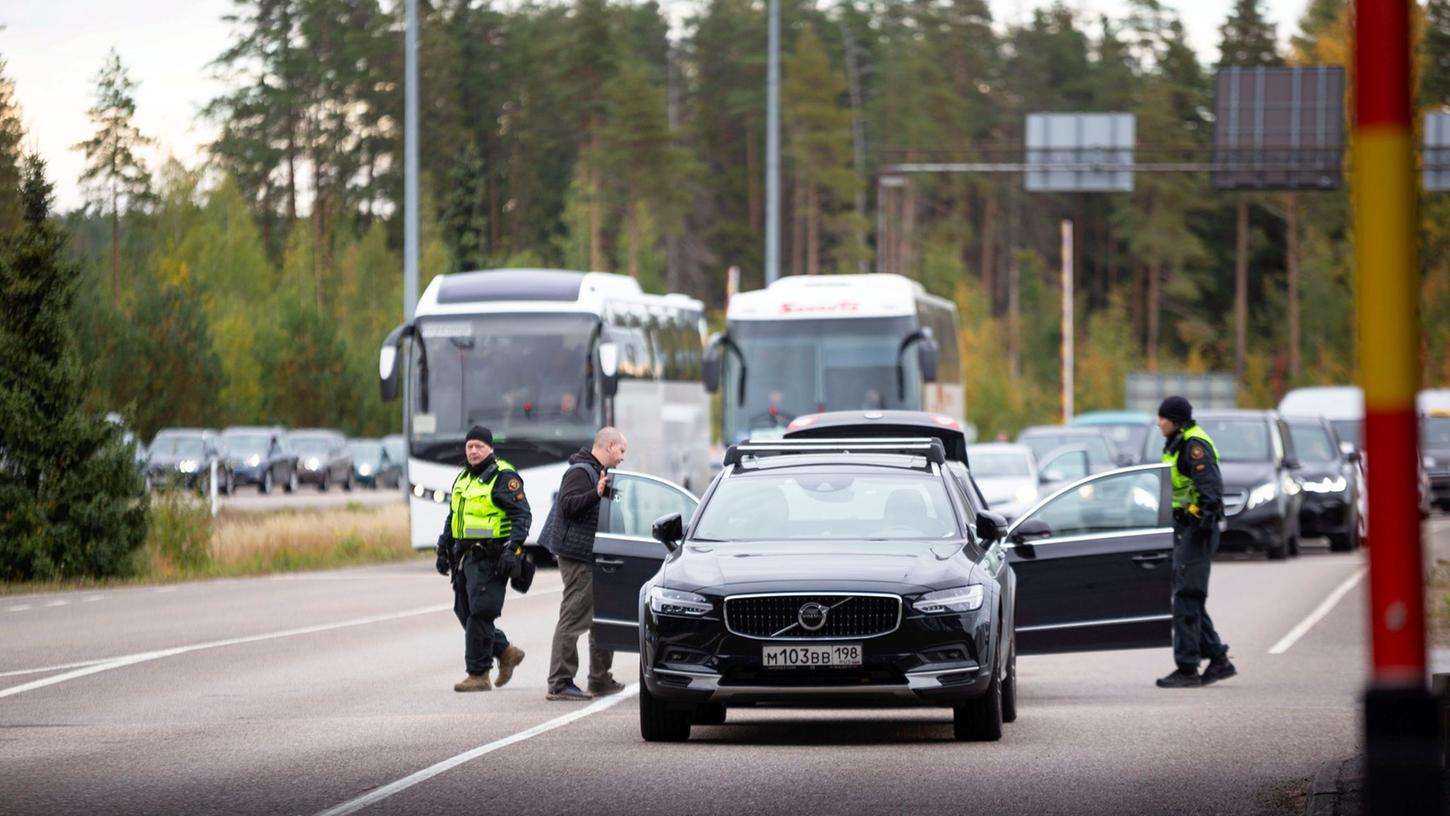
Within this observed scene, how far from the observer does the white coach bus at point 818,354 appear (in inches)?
1344

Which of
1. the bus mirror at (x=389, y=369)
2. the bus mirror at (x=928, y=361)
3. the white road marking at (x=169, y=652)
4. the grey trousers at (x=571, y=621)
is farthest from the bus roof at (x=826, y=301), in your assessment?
the grey trousers at (x=571, y=621)

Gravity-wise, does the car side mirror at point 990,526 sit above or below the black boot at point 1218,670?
above

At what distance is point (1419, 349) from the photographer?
4.91 meters

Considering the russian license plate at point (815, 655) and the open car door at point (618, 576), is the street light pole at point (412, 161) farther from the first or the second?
the russian license plate at point (815, 655)

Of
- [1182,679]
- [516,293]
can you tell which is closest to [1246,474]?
[516,293]

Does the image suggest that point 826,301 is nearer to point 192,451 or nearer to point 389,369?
point 389,369

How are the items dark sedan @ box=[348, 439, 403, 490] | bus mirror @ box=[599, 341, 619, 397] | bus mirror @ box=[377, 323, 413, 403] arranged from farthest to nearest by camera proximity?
dark sedan @ box=[348, 439, 403, 490] → bus mirror @ box=[599, 341, 619, 397] → bus mirror @ box=[377, 323, 413, 403]

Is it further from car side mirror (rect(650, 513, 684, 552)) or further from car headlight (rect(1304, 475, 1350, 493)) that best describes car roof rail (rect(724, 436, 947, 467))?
car headlight (rect(1304, 475, 1350, 493))

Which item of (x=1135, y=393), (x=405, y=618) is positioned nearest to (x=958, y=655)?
(x=405, y=618)

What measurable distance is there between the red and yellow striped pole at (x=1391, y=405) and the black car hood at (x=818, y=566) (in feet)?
26.2

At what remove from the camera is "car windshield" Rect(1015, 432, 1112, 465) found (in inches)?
1671

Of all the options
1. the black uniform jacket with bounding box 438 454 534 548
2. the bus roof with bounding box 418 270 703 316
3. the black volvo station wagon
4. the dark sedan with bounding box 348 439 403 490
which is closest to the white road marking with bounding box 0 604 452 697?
the black uniform jacket with bounding box 438 454 534 548

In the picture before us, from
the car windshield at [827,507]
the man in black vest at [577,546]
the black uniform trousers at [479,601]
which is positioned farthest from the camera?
the black uniform trousers at [479,601]

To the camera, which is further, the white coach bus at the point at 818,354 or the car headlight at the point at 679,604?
the white coach bus at the point at 818,354
